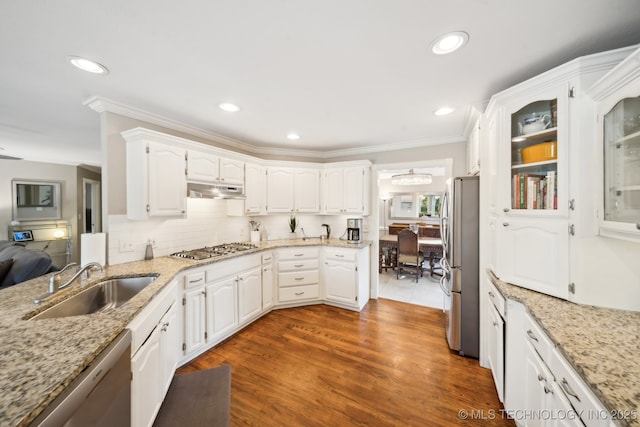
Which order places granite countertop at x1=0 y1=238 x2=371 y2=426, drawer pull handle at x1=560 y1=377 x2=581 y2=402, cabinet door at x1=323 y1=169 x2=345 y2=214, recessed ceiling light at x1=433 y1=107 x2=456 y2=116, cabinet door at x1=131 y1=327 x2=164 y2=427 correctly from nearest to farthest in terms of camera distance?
granite countertop at x1=0 y1=238 x2=371 y2=426
drawer pull handle at x1=560 y1=377 x2=581 y2=402
cabinet door at x1=131 y1=327 x2=164 y2=427
recessed ceiling light at x1=433 y1=107 x2=456 y2=116
cabinet door at x1=323 y1=169 x2=345 y2=214

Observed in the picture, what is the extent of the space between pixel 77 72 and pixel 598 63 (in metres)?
3.36

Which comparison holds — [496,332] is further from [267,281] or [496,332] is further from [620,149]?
[267,281]

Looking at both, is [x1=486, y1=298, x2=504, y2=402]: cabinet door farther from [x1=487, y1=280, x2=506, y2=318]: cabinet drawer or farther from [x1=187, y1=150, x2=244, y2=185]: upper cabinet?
[x1=187, y1=150, x2=244, y2=185]: upper cabinet

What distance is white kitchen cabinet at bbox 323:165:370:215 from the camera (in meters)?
3.52

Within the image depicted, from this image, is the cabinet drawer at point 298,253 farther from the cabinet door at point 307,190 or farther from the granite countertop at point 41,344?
the granite countertop at point 41,344

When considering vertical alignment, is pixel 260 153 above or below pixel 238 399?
above

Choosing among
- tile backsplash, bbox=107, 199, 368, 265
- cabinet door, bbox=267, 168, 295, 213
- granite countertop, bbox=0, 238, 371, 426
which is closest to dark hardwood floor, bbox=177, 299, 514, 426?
granite countertop, bbox=0, 238, 371, 426

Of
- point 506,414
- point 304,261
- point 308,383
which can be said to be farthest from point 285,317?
point 506,414

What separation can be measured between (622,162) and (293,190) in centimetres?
320

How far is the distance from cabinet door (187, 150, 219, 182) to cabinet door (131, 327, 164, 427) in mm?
1573

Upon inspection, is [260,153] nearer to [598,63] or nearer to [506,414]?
[598,63]

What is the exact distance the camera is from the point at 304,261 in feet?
11.0

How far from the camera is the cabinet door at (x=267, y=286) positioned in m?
3.04

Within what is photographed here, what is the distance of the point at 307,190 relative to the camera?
3744 millimetres
